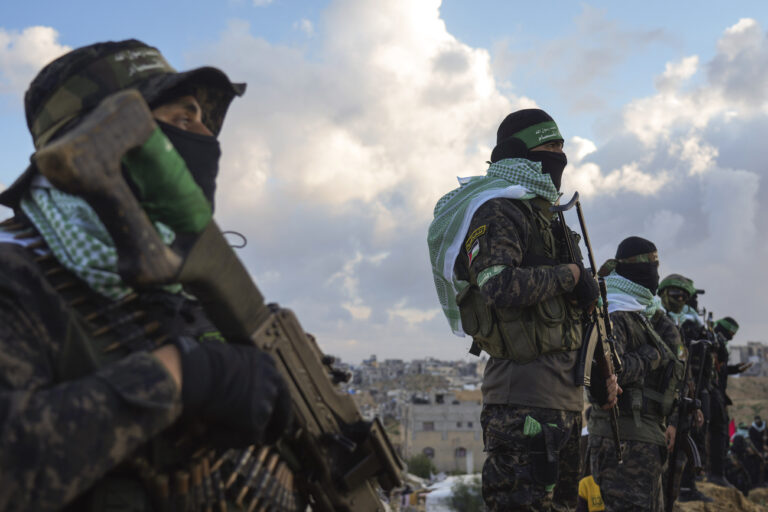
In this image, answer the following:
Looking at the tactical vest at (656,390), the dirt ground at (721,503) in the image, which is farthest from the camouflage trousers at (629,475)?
the dirt ground at (721,503)

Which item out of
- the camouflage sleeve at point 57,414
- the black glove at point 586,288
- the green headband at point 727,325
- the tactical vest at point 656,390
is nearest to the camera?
the camouflage sleeve at point 57,414

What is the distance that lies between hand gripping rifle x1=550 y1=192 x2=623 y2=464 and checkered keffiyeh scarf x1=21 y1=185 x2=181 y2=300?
310 centimetres

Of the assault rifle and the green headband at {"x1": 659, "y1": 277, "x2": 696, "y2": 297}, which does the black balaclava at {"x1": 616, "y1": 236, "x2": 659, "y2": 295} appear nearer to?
the assault rifle

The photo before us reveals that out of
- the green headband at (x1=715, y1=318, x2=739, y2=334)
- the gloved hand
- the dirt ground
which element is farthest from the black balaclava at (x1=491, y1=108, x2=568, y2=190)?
the green headband at (x1=715, y1=318, x2=739, y2=334)

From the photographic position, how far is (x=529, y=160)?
4352mm

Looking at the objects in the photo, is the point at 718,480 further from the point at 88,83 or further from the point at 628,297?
the point at 88,83

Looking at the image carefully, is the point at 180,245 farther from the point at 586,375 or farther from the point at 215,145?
the point at 586,375

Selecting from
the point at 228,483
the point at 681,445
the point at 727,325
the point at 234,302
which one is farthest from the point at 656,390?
the point at 727,325

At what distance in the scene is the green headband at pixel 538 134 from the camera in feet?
14.5

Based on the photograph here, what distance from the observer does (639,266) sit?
6.80 metres

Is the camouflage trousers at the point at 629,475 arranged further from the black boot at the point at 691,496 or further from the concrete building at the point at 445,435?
the concrete building at the point at 445,435

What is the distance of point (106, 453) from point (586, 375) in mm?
3275

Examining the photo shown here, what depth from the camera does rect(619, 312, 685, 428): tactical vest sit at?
18.7 ft

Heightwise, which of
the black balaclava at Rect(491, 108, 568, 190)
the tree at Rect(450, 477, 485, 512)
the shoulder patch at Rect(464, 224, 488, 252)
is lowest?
the tree at Rect(450, 477, 485, 512)
